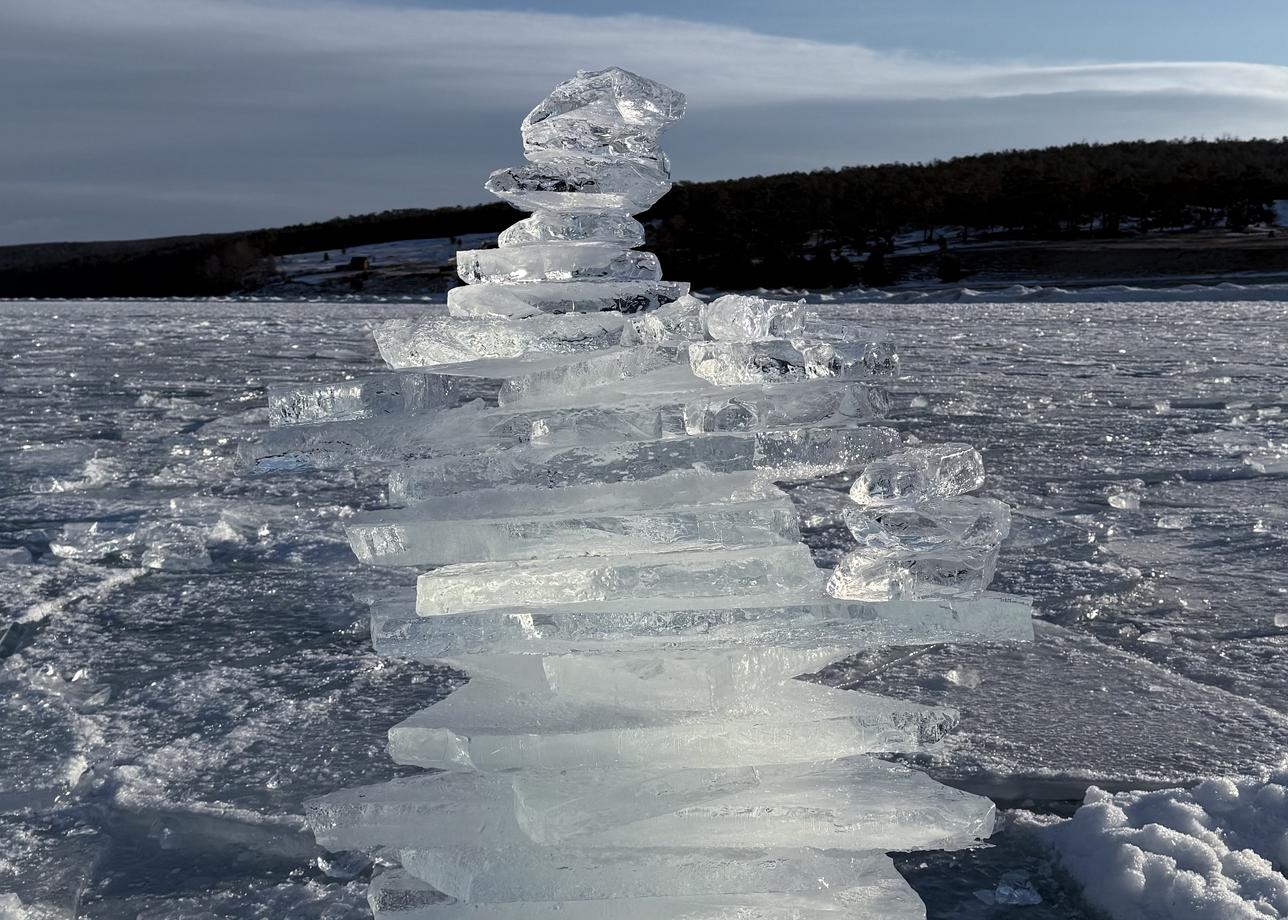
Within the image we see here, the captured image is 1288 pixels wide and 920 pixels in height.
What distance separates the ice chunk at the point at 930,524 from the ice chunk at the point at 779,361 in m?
0.27

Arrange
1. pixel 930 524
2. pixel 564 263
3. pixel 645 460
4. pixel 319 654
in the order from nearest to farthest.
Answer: pixel 930 524 < pixel 645 460 < pixel 564 263 < pixel 319 654

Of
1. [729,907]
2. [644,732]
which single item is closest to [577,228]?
[644,732]

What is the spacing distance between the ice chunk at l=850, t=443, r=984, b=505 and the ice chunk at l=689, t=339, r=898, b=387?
0.65ft

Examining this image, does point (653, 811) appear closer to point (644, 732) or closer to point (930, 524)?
point (644, 732)

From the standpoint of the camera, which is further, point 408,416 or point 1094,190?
point 1094,190

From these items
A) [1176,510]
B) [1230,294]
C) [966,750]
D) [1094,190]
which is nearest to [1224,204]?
[1094,190]

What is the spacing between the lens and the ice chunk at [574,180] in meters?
2.38

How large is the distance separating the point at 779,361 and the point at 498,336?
53 cm

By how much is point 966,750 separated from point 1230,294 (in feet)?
80.4

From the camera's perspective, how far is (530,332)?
2301 mm

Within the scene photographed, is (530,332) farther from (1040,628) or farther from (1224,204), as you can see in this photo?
(1224,204)

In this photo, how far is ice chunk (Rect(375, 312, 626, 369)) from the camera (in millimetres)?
2297

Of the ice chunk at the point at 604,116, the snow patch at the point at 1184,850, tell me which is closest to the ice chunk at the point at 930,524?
the snow patch at the point at 1184,850

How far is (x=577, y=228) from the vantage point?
7.83ft
